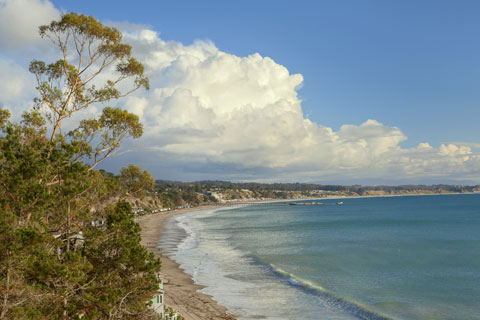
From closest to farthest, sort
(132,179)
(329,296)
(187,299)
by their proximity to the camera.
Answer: (187,299) < (329,296) < (132,179)

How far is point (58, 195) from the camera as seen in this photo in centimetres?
1384

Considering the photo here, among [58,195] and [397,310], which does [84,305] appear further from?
[397,310]

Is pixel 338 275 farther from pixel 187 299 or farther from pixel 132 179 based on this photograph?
pixel 132 179

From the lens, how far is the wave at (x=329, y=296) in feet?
76.1

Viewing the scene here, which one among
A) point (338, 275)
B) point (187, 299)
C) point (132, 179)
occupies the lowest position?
point (338, 275)

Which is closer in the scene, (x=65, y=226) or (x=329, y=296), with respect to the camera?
(x=65, y=226)

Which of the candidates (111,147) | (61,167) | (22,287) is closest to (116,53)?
(111,147)

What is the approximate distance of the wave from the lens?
2319cm

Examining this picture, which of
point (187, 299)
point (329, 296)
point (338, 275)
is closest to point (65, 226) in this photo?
point (187, 299)

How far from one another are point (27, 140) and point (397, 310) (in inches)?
933

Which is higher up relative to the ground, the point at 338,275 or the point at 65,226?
the point at 65,226

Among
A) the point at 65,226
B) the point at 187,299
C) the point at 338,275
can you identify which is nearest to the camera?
the point at 65,226

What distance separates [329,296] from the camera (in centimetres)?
2747

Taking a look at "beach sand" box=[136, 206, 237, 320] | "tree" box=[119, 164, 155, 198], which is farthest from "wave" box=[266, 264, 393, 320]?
"tree" box=[119, 164, 155, 198]
